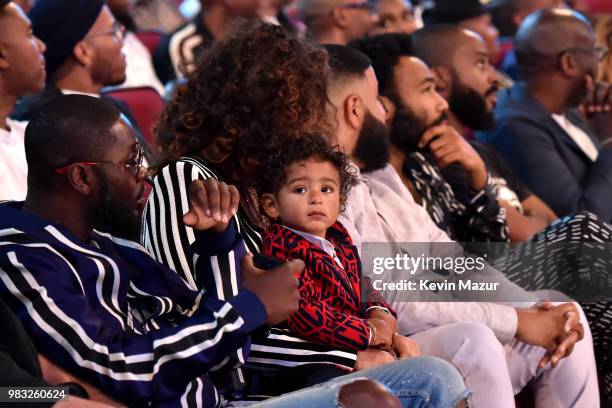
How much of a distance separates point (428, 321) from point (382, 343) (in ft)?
1.41

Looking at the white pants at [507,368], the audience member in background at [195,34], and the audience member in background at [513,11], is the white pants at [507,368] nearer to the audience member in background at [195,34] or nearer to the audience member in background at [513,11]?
the audience member in background at [195,34]

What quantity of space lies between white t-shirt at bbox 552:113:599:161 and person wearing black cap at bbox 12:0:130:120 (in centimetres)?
199

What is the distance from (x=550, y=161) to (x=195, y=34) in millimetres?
2036

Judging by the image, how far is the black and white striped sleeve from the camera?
6.95 feet

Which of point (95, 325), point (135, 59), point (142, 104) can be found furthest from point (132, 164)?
point (135, 59)

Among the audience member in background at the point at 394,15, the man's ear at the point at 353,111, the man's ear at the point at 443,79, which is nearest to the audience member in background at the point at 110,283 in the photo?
the man's ear at the point at 353,111

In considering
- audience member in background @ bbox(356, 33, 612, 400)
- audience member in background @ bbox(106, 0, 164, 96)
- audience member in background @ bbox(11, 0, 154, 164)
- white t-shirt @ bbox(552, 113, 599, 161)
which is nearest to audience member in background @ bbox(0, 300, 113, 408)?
audience member in background @ bbox(356, 33, 612, 400)

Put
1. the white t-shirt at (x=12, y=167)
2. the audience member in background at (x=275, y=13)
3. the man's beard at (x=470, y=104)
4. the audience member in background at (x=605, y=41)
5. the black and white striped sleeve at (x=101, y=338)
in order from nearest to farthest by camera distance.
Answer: the black and white striped sleeve at (x=101, y=338) < the white t-shirt at (x=12, y=167) < the man's beard at (x=470, y=104) < the audience member in background at (x=605, y=41) < the audience member in background at (x=275, y=13)

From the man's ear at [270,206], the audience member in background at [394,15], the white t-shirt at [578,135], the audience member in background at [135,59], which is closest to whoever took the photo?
the man's ear at [270,206]

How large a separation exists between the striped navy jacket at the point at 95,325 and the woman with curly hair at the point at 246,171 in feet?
0.53

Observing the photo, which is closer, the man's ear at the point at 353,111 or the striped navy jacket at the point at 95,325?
the striped navy jacket at the point at 95,325

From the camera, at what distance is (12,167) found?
3.28m

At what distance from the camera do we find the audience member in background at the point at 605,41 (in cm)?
586

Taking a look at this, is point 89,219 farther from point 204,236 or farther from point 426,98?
point 426,98
